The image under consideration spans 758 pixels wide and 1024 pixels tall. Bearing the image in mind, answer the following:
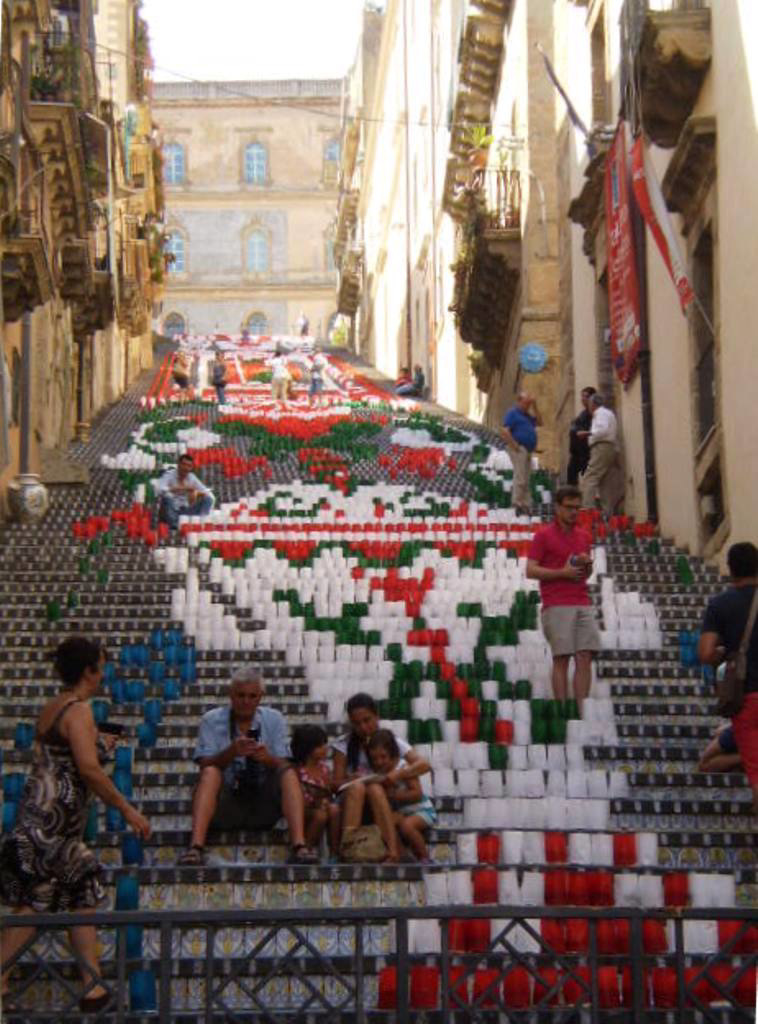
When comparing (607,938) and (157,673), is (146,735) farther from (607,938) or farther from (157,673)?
(607,938)

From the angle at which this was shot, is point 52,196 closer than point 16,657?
No

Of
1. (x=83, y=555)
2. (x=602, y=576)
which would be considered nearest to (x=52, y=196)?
(x=83, y=555)

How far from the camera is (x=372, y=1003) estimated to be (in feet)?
26.2

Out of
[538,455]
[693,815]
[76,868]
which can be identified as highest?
[76,868]

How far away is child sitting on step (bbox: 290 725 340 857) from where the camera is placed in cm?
958

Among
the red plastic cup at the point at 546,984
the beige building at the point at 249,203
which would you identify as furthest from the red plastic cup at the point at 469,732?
the beige building at the point at 249,203

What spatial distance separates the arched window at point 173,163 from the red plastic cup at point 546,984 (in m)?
86.3

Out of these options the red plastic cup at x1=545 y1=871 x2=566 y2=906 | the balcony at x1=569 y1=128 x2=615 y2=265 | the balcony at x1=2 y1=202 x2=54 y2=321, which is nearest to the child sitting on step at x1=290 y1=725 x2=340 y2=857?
the red plastic cup at x1=545 y1=871 x2=566 y2=906

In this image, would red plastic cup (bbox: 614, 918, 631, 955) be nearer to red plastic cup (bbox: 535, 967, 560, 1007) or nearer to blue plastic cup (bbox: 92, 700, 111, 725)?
red plastic cup (bbox: 535, 967, 560, 1007)

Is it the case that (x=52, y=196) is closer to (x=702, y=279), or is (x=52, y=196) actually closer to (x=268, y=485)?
(x=268, y=485)

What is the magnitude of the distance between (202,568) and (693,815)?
736cm

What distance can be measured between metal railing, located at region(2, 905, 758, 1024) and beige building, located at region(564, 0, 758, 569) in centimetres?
868

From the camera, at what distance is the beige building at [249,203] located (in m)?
89.4

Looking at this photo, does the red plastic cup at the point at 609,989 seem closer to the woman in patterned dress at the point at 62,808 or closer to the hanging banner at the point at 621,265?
the woman in patterned dress at the point at 62,808
